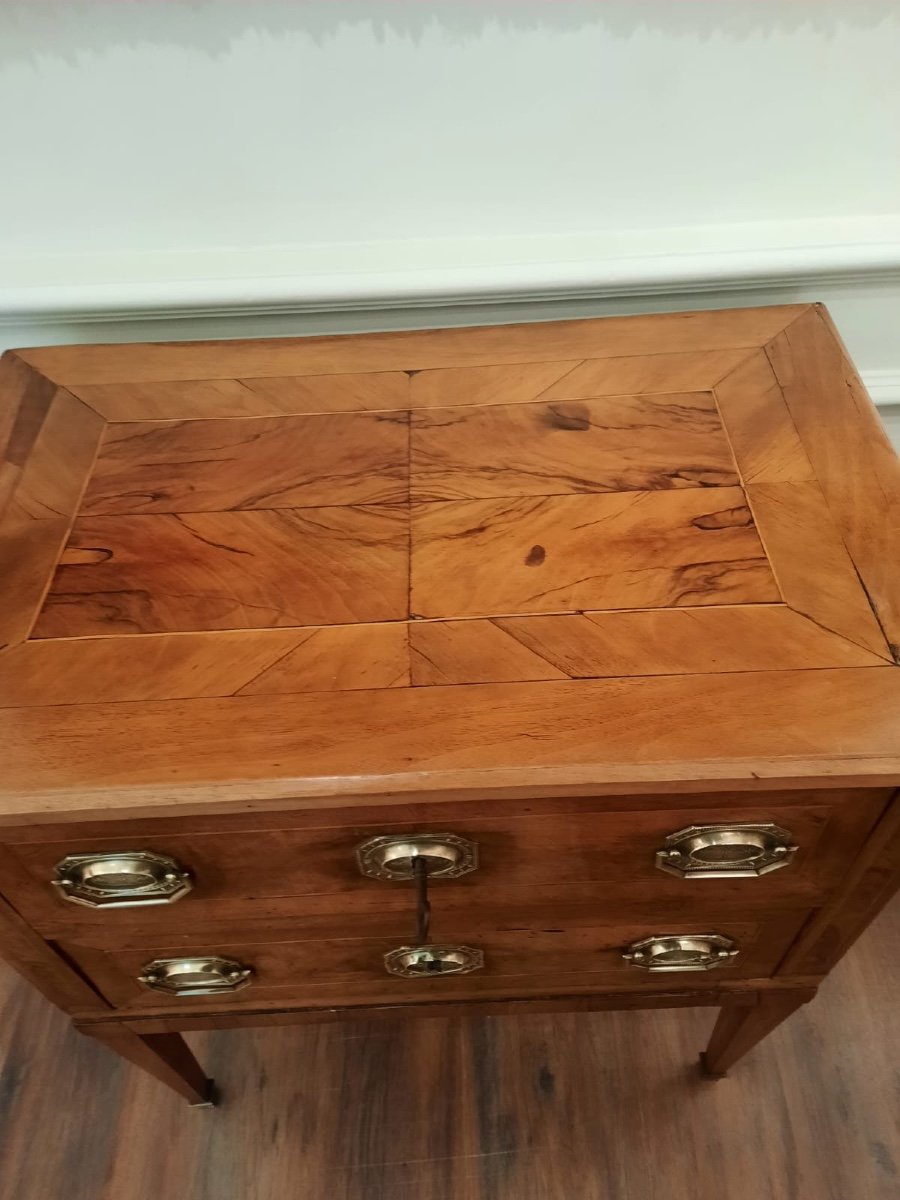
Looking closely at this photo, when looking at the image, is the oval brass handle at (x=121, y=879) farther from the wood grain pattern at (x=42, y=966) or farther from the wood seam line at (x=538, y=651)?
the wood seam line at (x=538, y=651)

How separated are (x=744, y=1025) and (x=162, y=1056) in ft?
2.06

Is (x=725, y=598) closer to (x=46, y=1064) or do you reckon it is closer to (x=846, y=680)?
(x=846, y=680)

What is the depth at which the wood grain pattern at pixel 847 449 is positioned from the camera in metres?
0.63

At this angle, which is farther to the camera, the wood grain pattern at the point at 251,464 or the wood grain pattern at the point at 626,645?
the wood grain pattern at the point at 251,464

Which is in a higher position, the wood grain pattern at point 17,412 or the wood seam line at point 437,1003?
the wood grain pattern at point 17,412

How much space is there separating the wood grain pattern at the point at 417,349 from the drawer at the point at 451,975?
19.7 inches

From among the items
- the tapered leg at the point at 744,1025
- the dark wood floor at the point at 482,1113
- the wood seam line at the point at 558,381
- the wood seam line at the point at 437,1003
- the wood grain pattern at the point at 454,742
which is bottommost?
the dark wood floor at the point at 482,1113

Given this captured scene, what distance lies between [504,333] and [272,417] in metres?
0.24

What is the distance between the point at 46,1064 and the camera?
112cm

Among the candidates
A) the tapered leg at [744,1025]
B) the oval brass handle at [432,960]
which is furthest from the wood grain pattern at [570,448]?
the tapered leg at [744,1025]

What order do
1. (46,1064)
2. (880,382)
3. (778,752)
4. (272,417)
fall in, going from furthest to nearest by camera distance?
(46,1064) < (880,382) < (272,417) < (778,752)

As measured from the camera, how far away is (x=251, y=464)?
74 cm

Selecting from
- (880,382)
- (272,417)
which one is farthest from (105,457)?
(880,382)

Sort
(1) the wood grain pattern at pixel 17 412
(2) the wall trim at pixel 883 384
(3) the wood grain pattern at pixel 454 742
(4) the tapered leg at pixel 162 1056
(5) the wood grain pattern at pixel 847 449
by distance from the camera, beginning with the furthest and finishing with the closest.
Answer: (2) the wall trim at pixel 883 384
(4) the tapered leg at pixel 162 1056
(1) the wood grain pattern at pixel 17 412
(5) the wood grain pattern at pixel 847 449
(3) the wood grain pattern at pixel 454 742
